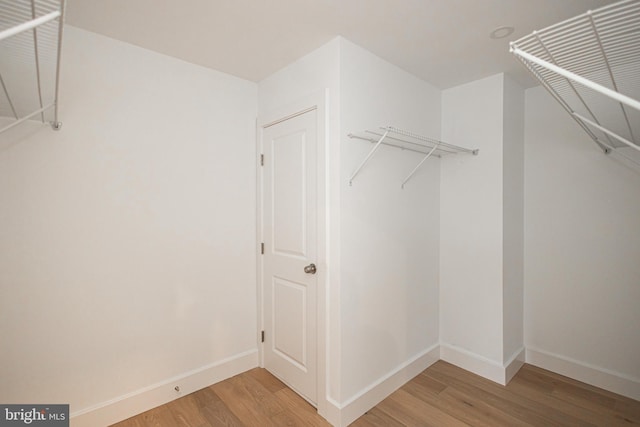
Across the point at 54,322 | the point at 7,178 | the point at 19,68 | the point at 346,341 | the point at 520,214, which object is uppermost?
the point at 19,68

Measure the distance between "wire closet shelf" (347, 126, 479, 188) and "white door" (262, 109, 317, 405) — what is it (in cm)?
33

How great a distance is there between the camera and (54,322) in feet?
5.60

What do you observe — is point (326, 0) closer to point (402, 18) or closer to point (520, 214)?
point (402, 18)

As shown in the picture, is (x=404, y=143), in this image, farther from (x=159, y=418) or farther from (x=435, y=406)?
(x=159, y=418)

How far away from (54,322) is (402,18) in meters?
2.58

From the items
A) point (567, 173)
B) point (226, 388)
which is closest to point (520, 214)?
point (567, 173)

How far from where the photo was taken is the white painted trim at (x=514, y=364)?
2287 mm

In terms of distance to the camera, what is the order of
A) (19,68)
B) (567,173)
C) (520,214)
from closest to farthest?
(19,68)
(567,173)
(520,214)

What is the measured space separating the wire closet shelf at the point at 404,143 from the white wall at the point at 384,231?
41 mm

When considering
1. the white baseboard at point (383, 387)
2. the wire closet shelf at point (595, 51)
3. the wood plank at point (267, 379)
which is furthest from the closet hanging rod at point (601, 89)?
the wood plank at point (267, 379)

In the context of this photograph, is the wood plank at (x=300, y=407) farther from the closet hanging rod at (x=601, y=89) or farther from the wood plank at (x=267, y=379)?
the closet hanging rod at (x=601, y=89)

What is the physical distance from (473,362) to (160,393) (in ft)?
7.66

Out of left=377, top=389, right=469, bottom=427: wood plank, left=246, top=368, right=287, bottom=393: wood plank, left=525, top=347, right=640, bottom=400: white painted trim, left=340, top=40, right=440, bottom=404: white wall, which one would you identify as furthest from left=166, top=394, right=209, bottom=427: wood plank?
left=525, top=347, right=640, bottom=400: white painted trim

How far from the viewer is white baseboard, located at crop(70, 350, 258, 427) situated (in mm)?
1797
